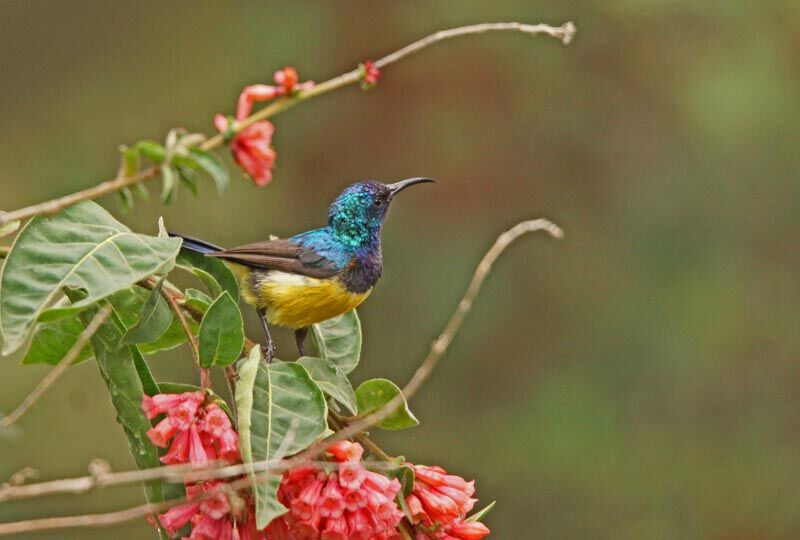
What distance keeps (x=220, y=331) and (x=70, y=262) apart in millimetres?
204

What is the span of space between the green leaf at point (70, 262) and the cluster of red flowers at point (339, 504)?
354 mm

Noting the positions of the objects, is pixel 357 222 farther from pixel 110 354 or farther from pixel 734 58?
pixel 734 58

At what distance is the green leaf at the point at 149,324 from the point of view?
1.65 m

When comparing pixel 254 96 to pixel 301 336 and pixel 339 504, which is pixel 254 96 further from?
pixel 301 336

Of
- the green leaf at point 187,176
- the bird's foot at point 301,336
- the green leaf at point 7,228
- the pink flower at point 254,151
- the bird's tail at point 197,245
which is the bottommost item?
the bird's foot at point 301,336

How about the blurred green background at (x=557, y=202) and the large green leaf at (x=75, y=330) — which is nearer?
the large green leaf at (x=75, y=330)

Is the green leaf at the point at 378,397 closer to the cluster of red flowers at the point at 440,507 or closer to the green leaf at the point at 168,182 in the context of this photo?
the cluster of red flowers at the point at 440,507

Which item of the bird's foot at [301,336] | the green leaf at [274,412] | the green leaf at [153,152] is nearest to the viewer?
the green leaf at [153,152]

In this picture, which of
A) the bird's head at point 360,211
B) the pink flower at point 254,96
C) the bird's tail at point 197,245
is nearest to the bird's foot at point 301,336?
the bird's head at point 360,211

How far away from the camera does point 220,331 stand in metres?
1.67

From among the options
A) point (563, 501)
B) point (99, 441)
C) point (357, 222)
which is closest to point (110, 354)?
point (357, 222)

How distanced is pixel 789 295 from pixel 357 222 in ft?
15.9

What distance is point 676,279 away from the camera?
271 inches

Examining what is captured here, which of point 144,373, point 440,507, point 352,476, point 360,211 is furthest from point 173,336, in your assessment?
point 360,211
